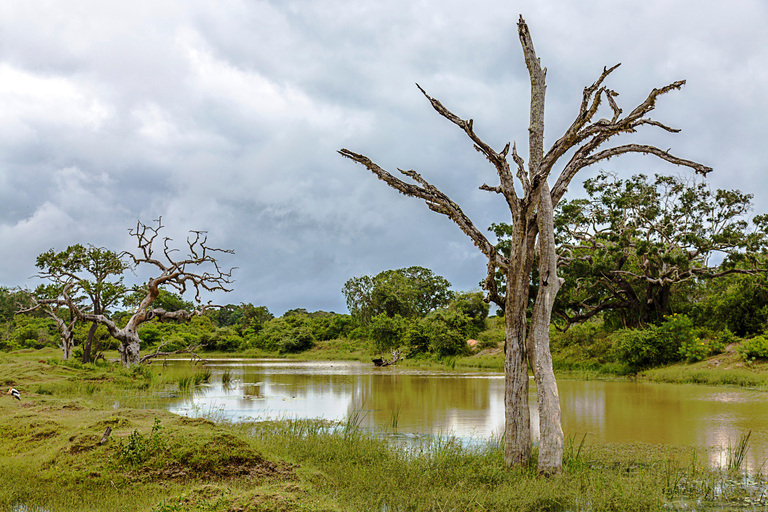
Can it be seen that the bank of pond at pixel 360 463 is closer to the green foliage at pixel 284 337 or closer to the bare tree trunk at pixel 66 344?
the bare tree trunk at pixel 66 344

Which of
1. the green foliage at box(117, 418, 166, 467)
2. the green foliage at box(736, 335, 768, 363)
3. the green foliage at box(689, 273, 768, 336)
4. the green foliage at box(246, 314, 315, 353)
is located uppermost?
the green foliage at box(689, 273, 768, 336)

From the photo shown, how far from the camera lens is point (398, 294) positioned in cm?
5225

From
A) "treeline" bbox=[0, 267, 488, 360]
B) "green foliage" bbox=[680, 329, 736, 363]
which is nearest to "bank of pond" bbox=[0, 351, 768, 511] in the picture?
"green foliage" bbox=[680, 329, 736, 363]

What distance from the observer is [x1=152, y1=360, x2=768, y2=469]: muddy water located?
1059 centimetres

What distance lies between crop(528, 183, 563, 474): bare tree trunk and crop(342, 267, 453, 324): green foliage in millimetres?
40663

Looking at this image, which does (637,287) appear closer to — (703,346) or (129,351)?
(703,346)

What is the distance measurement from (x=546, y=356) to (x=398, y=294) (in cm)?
4517

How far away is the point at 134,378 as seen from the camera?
1820 cm

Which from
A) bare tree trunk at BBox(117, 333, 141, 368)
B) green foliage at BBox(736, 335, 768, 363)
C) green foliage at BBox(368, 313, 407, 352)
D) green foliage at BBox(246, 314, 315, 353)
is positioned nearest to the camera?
green foliage at BBox(736, 335, 768, 363)

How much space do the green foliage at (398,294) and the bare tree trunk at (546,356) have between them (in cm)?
4066

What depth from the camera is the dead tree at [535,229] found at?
22.8 ft

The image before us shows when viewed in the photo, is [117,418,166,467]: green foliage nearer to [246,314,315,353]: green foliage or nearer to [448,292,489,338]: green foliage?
[448,292,489,338]: green foliage

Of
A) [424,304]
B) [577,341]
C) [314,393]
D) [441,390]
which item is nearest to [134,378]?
[314,393]

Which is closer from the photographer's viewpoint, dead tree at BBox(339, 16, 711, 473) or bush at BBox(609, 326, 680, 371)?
dead tree at BBox(339, 16, 711, 473)
